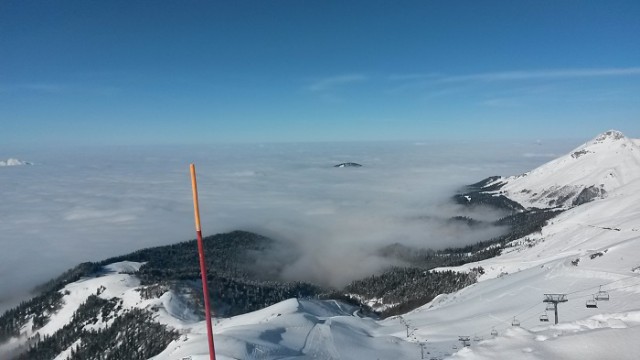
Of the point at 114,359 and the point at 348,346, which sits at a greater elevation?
the point at 348,346

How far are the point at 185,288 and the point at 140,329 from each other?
20799 millimetres

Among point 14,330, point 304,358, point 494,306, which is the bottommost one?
point 14,330

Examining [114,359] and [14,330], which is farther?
[14,330]

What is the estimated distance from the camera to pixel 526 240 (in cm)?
17425

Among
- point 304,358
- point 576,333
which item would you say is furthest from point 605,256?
point 576,333

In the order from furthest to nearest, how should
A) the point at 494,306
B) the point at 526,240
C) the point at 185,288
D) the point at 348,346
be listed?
the point at 526,240, the point at 185,288, the point at 494,306, the point at 348,346

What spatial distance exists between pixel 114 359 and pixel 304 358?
256ft

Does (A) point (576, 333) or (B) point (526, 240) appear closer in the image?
(A) point (576, 333)

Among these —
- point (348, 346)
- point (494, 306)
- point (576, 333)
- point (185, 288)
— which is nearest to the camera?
point (576, 333)

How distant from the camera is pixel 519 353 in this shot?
16875 mm

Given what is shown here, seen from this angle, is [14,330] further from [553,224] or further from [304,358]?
[553,224]

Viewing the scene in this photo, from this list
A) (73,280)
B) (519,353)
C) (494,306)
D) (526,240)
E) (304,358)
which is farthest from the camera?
(526,240)

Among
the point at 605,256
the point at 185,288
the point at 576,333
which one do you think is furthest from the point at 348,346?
the point at 185,288

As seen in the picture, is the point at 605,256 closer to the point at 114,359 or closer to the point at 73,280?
the point at 114,359
